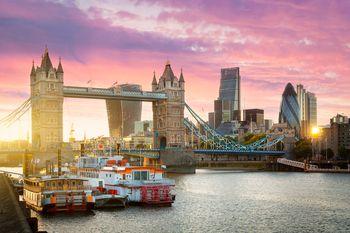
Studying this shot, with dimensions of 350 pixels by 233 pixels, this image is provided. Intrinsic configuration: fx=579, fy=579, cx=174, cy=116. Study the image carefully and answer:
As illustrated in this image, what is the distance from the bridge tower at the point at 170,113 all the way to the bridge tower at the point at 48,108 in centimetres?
2910

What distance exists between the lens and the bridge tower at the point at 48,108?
12631 cm

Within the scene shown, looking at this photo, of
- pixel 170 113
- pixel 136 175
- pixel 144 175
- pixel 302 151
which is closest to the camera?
pixel 136 175

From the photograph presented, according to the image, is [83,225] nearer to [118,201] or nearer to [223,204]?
[118,201]

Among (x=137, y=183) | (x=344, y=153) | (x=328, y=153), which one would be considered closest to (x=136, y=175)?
(x=137, y=183)

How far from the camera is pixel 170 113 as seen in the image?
478ft

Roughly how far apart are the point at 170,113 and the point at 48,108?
32.5 metres

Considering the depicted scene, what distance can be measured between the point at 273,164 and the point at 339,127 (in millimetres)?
26873

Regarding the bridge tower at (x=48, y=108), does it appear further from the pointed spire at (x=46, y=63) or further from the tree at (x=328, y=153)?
the tree at (x=328, y=153)

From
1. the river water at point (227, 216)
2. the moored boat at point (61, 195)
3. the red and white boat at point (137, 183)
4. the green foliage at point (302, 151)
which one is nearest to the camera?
the river water at point (227, 216)

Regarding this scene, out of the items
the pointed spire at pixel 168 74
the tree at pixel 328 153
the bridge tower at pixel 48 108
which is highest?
the pointed spire at pixel 168 74

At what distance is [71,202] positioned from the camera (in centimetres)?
4891

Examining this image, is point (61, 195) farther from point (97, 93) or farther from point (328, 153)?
point (328, 153)

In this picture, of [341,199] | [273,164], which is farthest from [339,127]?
[341,199]

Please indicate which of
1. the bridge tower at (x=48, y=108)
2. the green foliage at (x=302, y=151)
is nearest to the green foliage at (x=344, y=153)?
the green foliage at (x=302, y=151)
